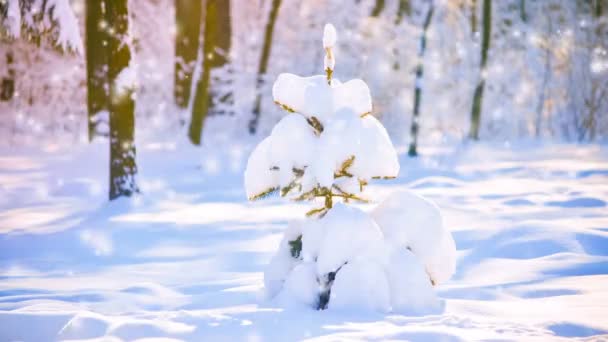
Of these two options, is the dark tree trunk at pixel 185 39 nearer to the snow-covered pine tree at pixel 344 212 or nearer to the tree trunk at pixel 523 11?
the tree trunk at pixel 523 11

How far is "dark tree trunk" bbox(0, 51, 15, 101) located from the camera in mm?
22266

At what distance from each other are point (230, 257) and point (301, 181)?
10.3ft

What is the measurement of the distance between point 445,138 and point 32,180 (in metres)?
17.4

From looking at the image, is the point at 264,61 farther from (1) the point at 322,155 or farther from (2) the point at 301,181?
(1) the point at 322,155

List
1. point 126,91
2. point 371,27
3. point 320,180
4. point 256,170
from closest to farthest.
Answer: point 320,180 < point 256,170 < point 126,91 < point 371,27

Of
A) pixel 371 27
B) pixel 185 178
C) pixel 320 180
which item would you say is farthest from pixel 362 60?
pixel 320 180

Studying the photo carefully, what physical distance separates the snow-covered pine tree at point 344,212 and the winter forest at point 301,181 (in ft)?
0.06

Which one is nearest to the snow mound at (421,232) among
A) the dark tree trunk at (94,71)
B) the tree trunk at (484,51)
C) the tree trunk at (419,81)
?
the tree trunk at (419,81)

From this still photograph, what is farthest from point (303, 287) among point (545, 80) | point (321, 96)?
point (545, 80)

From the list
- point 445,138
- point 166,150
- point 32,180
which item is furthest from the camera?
point 445,138

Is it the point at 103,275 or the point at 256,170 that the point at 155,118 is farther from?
the point at 256,170

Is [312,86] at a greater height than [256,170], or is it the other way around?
[312,86]

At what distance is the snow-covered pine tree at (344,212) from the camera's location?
16.0ft

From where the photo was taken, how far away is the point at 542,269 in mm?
6637
